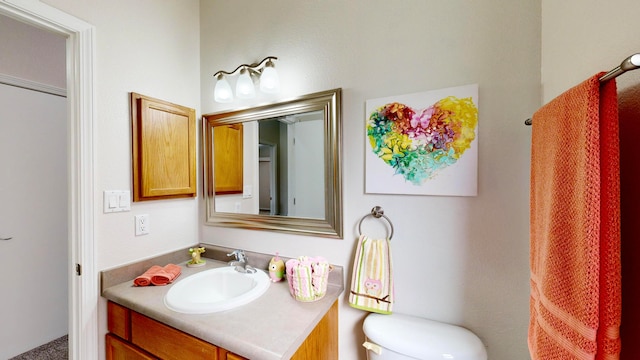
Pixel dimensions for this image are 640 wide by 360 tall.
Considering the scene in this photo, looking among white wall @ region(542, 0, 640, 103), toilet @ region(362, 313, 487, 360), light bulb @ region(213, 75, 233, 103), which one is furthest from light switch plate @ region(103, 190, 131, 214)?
white wall @ region(542, 0, 640, 103)

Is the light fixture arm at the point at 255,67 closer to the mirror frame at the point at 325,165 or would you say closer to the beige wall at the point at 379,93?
the beige wall at the point at 379,93

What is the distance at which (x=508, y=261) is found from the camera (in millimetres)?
898

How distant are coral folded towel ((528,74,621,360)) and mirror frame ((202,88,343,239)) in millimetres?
778

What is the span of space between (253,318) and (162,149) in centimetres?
113

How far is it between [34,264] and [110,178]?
145 centimetres

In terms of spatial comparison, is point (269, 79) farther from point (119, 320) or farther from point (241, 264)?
point (119, 320)

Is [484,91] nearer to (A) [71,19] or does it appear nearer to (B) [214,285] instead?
(B) [214,285]

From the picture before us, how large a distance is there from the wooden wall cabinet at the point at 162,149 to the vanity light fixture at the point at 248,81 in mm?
285

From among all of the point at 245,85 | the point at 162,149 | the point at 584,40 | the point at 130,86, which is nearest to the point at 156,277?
the point at 162,149

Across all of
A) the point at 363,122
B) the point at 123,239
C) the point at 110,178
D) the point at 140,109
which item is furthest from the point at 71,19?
the point at 363,122

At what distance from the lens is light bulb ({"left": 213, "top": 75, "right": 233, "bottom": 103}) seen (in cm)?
147

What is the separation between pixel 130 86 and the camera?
1.28 metres

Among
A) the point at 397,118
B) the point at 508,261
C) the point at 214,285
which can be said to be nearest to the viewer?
the point at 508,261

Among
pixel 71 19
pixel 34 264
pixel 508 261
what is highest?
pixel 71 19
